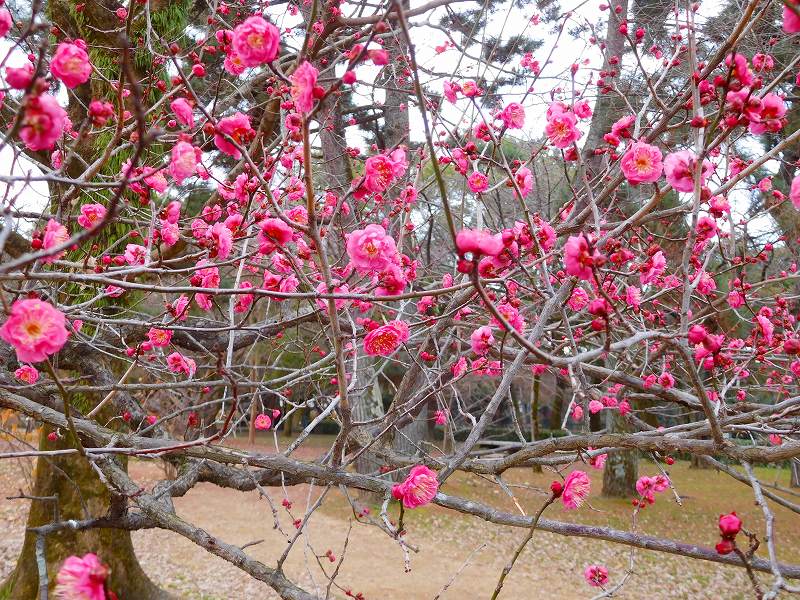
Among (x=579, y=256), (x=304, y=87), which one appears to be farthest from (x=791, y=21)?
(x=304, y=87)

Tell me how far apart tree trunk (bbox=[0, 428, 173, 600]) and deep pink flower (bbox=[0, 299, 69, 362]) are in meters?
4.24

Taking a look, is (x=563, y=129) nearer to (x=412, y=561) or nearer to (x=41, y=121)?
(x=41, y=121)

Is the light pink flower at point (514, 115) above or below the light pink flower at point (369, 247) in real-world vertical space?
above

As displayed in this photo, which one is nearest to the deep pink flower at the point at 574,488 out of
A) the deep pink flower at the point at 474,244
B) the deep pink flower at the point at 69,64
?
the deep pink flower at the point at 474,244

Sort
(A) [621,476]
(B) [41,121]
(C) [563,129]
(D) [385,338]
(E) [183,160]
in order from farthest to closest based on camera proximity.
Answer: (A) [621,476], (C) [563,129], (D) [385,338], (E) [183,160], (B) [41,121]

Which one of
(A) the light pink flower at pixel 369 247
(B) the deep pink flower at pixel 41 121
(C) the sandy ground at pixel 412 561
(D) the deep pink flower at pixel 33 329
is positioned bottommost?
(C) the sandy ground at pixel 412 561

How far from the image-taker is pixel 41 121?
1.02 m

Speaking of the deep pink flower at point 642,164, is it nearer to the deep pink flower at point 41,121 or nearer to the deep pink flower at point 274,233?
the deep pink flower at point 274,233

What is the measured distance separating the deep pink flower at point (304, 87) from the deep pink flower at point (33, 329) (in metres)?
0.70

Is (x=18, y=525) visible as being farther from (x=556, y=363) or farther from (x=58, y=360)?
(x=556, y=363)

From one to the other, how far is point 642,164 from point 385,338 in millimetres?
931

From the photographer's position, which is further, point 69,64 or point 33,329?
point 69,64

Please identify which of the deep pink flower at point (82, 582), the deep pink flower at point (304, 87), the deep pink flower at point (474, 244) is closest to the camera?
the deep pink flower at point (82, 582)

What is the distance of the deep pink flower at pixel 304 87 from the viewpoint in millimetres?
1206
